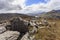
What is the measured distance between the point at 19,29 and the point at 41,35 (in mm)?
4026

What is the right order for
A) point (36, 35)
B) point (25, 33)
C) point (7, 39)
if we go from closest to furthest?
point (7, 39) → point (36, 35) → point (25, 33)

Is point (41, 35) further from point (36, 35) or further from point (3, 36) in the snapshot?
point (3, 36)

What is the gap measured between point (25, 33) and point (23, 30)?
767 mm

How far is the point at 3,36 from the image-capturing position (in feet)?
58.1

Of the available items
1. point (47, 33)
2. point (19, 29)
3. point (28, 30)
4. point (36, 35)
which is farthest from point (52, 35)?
point (19, 29)

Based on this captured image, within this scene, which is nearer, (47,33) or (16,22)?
(47,33)

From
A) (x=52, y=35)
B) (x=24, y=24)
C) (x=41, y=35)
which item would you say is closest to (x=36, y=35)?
(x=41, y=35)

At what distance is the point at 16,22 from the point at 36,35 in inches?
170

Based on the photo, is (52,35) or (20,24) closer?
(52,35)

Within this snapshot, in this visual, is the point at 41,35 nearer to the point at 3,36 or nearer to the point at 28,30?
the point at 28,30

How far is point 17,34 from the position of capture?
19.4m

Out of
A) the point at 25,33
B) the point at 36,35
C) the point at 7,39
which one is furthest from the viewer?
the point at 25,33

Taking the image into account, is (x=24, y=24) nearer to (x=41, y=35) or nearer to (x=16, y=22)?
(x=16, y=22)

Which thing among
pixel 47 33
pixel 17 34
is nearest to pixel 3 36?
pixel 17 34
